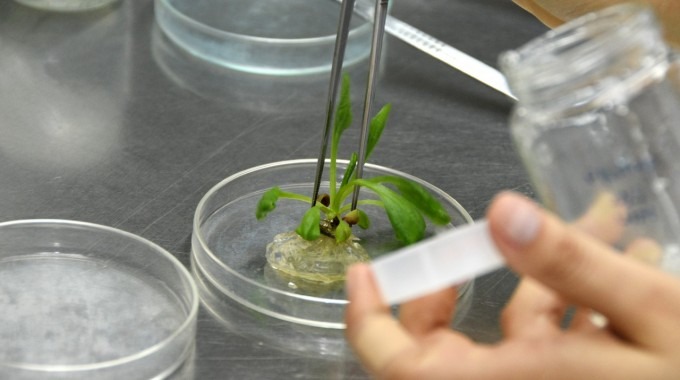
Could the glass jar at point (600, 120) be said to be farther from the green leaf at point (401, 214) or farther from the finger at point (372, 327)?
the green leaf at point (401, 214)

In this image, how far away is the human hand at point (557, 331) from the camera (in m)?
0.46

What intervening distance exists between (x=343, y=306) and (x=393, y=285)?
0.21 meters

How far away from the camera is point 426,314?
1.86 feet

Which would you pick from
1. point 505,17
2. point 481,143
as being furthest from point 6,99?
point 505,17

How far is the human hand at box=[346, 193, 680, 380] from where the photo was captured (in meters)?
0.46

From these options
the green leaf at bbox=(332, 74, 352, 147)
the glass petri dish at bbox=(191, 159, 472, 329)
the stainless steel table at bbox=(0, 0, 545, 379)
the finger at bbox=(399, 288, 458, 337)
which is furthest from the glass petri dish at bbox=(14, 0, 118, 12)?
the finger at bbox=(399, 288, 458, 337)

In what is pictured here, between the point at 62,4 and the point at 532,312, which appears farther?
the point at 62,4

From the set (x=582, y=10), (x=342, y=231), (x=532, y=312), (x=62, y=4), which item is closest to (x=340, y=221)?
(x=342, y=231)

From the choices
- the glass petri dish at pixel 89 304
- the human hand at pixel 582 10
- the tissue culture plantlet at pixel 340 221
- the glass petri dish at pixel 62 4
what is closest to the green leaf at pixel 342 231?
the tissue culture plantlet at pixel 340 221

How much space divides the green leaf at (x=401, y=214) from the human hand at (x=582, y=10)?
0.35 metres

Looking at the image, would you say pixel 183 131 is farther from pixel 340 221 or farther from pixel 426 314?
pixel 426 314

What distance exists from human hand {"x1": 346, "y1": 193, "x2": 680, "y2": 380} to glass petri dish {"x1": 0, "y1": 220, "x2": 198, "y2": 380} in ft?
0.63

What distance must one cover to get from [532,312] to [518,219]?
122 mm

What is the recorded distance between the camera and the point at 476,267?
49 centimetres
